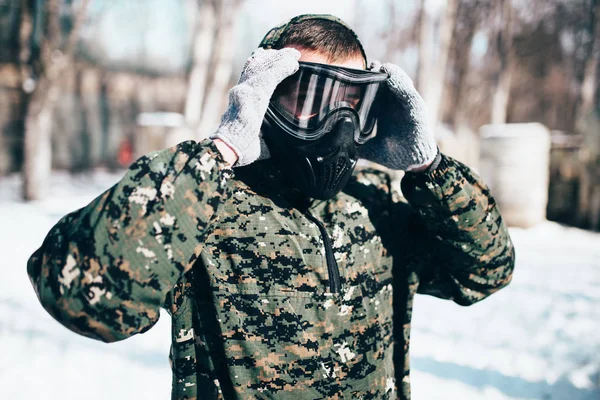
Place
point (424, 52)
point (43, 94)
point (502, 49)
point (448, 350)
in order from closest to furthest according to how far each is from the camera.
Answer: point (448, 350)
point (43, 94)
point (424, 52)
point (502, 49)

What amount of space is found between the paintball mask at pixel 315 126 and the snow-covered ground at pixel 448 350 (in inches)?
101

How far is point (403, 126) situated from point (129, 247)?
0.93 meters

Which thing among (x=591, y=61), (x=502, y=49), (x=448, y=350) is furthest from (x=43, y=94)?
(x=591, y=61)

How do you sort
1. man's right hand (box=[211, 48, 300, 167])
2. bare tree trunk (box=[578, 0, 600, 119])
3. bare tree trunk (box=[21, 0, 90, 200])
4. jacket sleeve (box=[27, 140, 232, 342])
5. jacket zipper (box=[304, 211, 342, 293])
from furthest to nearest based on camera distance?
1. bare tree trunk (box=[578, 0, 600, 119])
2. bare tree trunk (box=[21, 0, 90, 200])
3. jacket zipper (box=[304, 211, 342, 293])
4. man's right hand (box=[211, 48, 300, 167])
5. jacket sleeve (box=[27, 140, 232, 342])

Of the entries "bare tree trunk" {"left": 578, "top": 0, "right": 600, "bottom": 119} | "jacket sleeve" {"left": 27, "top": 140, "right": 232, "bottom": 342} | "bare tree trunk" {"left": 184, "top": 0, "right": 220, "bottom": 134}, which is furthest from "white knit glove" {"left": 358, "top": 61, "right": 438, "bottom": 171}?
"bare tree trunk" {"left": 578, "top": 0, "right": 600, "bottom": 119}

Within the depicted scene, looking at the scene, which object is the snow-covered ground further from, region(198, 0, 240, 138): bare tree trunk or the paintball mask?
region(198, 0, 240, 138): bare tree trunk

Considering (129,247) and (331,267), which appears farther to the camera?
(331,267)

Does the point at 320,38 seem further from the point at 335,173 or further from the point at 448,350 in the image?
the point at 448,350

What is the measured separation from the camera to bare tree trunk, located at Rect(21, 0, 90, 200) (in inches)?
368

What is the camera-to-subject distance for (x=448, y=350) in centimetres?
433

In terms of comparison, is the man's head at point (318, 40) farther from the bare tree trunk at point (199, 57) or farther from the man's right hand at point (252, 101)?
the bare tree trunk at point (199, 57)

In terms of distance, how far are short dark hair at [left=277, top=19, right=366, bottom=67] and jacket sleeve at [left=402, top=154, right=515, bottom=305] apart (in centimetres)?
44

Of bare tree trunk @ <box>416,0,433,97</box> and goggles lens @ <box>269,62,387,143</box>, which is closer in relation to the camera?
goggles lens @ <box>269,62,387,143</box>

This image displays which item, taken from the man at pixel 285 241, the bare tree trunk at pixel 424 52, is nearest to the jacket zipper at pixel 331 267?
the man at pixel 285 241
